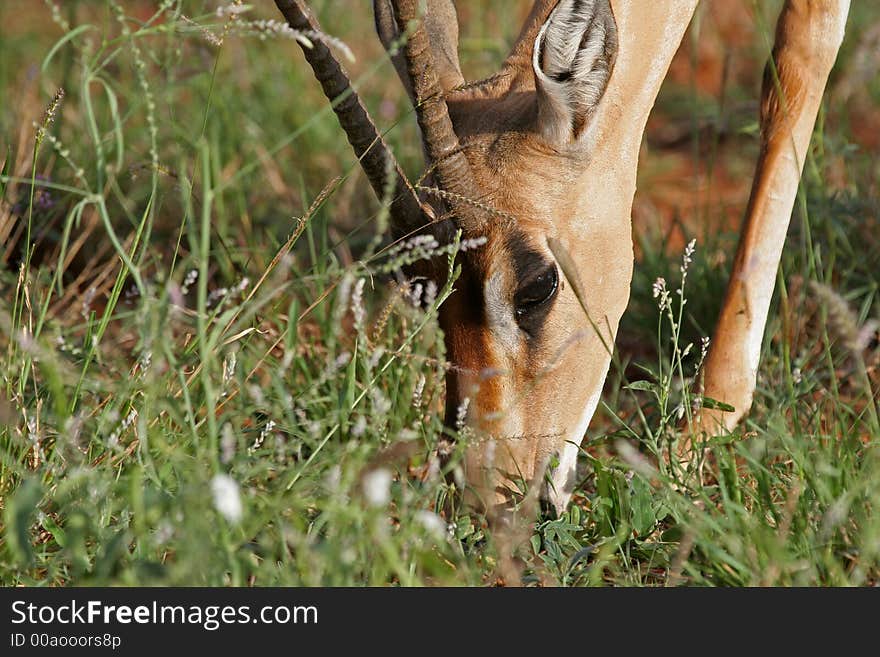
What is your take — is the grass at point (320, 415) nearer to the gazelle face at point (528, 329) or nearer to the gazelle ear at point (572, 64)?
the gazelle face at point (528, 329)

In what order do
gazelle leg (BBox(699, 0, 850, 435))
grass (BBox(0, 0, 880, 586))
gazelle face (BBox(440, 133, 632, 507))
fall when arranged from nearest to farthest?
grass (BBox(0, 0, 880, 586))
gazelle face (BBox(440, 133, 632, 507))
gazelle leg (BBox(699, 0, 850, 435))

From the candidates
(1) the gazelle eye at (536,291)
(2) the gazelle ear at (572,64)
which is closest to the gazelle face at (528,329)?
(1) the gazelle eye at (536,291)

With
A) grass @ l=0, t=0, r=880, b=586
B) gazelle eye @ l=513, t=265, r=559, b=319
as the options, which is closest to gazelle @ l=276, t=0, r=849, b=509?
gazelle eye @ l=513, t=265, r=559, b=319

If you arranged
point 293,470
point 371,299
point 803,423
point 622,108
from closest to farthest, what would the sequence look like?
point 293,470 → point 622,108 → point 803,423 → point 371,299

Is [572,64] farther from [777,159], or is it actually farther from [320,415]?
[320,415]

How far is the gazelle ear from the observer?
304 centimetres

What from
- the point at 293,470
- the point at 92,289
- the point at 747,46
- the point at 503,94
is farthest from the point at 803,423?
the point at 747,46

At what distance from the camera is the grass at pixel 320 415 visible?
237 cm

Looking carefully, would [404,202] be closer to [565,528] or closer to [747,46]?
[565,528]

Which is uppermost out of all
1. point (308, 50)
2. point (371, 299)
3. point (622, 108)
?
point (308, 50)

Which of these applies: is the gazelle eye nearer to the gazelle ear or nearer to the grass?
the grass

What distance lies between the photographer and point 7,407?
297 centimetres

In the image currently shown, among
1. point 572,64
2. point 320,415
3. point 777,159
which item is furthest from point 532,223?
point 777,159
